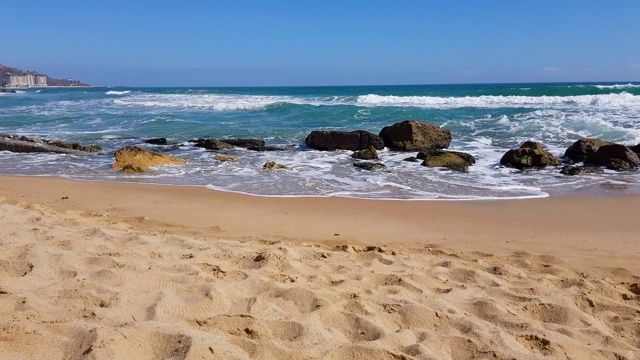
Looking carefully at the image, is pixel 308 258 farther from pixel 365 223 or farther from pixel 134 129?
pixel 134 129

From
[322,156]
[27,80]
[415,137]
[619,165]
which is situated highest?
[27,80]

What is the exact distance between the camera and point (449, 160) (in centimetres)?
1046

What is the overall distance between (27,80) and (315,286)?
154 meters

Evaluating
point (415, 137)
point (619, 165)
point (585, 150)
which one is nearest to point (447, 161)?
point (415, 137)

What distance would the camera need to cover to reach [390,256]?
4.61 metres

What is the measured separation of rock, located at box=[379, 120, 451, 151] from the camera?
12.9 meters

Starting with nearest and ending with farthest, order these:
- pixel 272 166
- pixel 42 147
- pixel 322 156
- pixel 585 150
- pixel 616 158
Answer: pixel 616 158
pixel 272 166
pixel 585 150
pixel 322 156
pixel 42 147

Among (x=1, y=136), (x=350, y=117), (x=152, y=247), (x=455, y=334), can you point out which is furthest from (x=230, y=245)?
(x=350, y=117)

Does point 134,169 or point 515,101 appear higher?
point 515,101

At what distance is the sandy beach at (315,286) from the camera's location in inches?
106

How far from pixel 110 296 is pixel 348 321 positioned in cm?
143

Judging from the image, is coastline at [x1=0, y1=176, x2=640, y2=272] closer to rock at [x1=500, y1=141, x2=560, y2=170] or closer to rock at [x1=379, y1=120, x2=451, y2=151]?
rock at [x1=500, y1=141, x2=560, y2=170]

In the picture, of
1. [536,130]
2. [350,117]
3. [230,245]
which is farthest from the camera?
[350,117]

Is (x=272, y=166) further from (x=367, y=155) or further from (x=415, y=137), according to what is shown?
(x=415, y=137)
